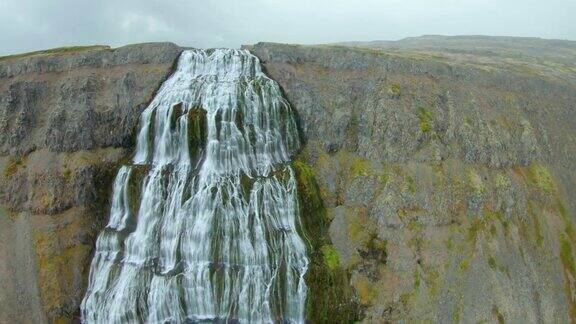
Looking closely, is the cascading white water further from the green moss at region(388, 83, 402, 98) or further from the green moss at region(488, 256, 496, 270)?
the green moss at region(488, 256, 496, 270)

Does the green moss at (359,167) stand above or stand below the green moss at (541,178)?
above

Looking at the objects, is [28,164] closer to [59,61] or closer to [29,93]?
[29,93]

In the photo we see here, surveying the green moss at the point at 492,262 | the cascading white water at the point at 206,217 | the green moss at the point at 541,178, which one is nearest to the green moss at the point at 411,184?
the green moss at the point at 492,262

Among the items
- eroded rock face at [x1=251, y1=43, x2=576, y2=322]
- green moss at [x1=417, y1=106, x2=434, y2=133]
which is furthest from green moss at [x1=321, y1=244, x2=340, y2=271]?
green moss at [x1=417, y1=106, x2=434, y2=133]

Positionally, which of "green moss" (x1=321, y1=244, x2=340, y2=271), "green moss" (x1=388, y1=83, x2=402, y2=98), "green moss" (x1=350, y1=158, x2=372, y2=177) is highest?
"green moss" (x1=388, y1=83, x2=402, y2=98)

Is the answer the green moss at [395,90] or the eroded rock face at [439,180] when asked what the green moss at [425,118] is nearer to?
the eroded rock face at [439,180]

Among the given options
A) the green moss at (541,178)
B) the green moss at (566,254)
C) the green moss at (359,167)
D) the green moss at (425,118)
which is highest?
the green moss at (425,118)

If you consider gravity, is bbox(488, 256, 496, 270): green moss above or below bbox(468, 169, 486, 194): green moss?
below
